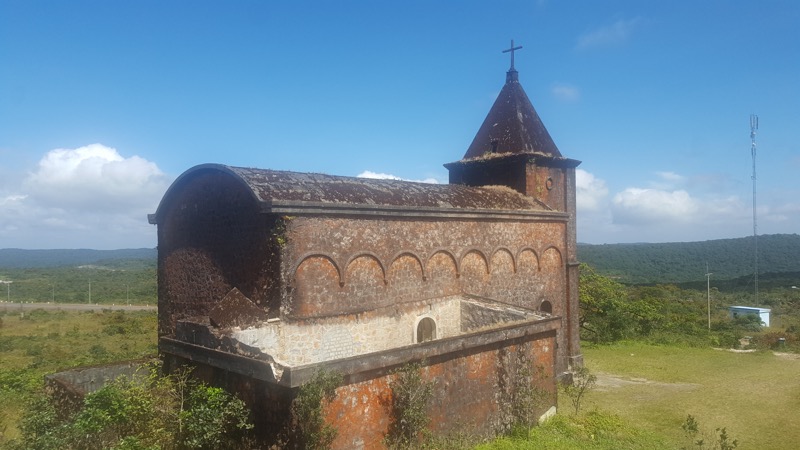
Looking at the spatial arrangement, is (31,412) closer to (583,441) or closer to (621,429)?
(583,441)

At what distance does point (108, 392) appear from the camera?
8.69m

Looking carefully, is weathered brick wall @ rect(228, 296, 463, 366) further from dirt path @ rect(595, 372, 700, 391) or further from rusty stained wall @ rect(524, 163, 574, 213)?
dirt path @ rect(595, 372, 700, 391)

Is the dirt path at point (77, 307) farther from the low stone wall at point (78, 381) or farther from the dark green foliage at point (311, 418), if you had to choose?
the dark green foliage at point (311, 418)

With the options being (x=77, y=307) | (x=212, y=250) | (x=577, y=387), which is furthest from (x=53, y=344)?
(x=577, y=387)

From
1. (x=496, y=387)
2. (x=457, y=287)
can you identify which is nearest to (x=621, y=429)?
(x=496, y=387)

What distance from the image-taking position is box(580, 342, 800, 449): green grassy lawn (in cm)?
1330

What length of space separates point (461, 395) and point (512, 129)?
11.2 metres

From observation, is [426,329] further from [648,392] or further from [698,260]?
[698,260]

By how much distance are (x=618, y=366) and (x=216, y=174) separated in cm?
1702

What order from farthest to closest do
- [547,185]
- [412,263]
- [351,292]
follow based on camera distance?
[547,185] < [412,263] < [351,292]

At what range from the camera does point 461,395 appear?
414 inches

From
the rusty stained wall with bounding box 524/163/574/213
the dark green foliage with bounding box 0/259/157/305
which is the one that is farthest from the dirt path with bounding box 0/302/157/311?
the rusty stained wall with bounding box 524/163/574/213

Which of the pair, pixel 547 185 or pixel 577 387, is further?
pixel 547 185

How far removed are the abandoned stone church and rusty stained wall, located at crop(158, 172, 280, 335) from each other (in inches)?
1.6
